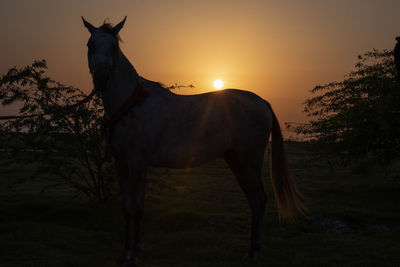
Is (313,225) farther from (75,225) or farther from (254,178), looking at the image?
(75,225)

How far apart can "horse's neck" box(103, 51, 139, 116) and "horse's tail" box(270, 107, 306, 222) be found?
2397mm

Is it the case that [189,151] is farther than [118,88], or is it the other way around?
[189,151]

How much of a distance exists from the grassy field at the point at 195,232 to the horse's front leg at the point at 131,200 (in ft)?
1.56

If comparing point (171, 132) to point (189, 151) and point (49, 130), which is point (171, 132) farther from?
point (49, 130)

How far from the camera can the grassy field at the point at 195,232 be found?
570 cm

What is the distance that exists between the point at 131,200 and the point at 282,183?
2.50 m

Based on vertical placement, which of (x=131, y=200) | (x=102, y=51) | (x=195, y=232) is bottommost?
(x=195, y=232)

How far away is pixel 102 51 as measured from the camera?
14.8ft

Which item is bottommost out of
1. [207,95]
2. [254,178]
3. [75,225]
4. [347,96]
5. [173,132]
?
[75,225]

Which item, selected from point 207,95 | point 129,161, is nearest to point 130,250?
point 129,161

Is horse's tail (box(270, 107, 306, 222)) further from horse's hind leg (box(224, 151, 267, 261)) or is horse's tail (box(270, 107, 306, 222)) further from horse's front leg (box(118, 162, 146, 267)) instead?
horse's front leg (box(118, 162, 146, 267))

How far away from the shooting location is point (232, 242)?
675 cm

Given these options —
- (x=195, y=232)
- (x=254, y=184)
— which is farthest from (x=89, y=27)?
(x=195, y=232)

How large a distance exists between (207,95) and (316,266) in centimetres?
282
